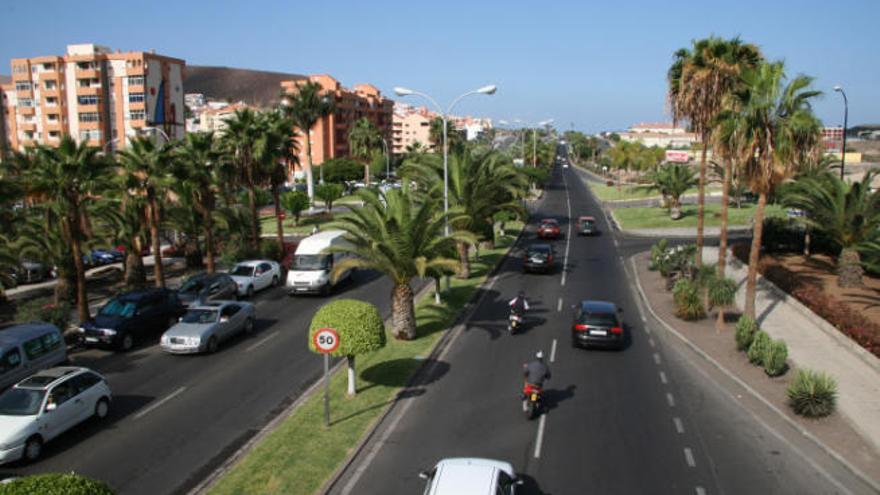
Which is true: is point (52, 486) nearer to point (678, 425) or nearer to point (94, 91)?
point (678, 425)

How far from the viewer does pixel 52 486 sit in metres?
6.77

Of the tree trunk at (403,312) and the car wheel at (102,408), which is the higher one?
the tree trunk at (403,312)

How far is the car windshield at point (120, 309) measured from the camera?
22.2 m

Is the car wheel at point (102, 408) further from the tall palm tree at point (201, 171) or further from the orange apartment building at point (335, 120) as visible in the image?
the orange apartment building at point (335, 120)

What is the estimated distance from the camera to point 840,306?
21.4 m

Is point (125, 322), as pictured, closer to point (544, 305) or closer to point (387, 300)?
point (387, 300)

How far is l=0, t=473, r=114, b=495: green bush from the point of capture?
6602mm

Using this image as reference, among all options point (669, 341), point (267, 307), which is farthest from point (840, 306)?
point (267, 307)

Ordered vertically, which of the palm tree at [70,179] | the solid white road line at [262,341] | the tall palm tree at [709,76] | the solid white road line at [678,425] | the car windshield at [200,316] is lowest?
the solid white road line at [262,341]

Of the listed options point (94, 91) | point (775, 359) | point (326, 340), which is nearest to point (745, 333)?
point (775, 359)

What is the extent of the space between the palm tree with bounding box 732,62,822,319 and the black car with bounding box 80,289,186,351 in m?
20.7

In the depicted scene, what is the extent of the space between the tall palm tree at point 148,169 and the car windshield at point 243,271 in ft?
13.0

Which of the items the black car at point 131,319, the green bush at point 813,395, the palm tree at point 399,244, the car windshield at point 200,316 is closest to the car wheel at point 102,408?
the car windshield at point 200,316

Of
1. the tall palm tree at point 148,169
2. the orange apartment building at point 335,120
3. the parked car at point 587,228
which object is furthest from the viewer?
the orange apartment building at point 335,120
